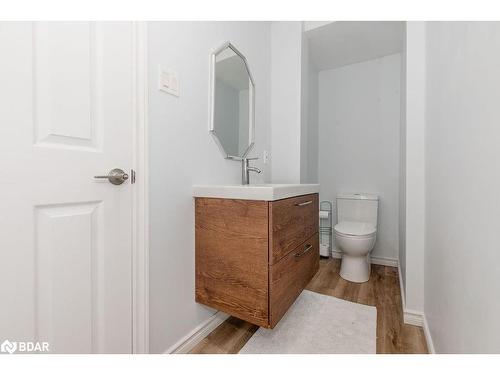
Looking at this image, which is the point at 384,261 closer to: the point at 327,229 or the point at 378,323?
the point at 327,229

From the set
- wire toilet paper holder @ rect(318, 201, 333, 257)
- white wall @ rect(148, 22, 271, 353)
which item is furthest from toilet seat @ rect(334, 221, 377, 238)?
white wall @ rect(148, 22, 271, 353)

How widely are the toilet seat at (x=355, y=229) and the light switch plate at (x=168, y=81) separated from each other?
1618 millimetres

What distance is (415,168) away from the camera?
145cm

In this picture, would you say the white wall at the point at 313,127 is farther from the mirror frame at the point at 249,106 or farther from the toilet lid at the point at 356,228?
the mirror frame at the point at 249,106

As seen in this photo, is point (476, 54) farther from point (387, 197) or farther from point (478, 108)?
point (387, 197)

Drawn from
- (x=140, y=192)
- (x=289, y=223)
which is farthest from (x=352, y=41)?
(x=140, y=192)

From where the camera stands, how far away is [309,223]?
1452mm

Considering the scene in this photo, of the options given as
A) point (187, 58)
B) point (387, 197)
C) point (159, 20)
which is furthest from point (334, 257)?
point (159, 20)

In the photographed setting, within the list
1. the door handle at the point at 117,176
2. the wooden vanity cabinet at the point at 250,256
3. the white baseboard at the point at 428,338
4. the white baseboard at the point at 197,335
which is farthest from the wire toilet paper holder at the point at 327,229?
the door handle at the point at 117,176

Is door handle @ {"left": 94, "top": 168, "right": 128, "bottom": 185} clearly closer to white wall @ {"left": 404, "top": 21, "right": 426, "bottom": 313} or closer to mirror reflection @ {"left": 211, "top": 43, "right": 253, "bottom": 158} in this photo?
mirror reflection @ {"left": 211, "top": 43, "right": 253, "bottom": 158}

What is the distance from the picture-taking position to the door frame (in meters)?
0.95

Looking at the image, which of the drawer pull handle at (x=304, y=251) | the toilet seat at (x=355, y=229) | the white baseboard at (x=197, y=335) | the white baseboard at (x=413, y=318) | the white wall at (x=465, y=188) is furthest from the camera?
the toilet seat at (x=355, y=229)

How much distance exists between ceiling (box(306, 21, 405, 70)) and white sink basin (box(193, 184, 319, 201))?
1.57 metres

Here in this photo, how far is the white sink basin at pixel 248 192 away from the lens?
102 cm
